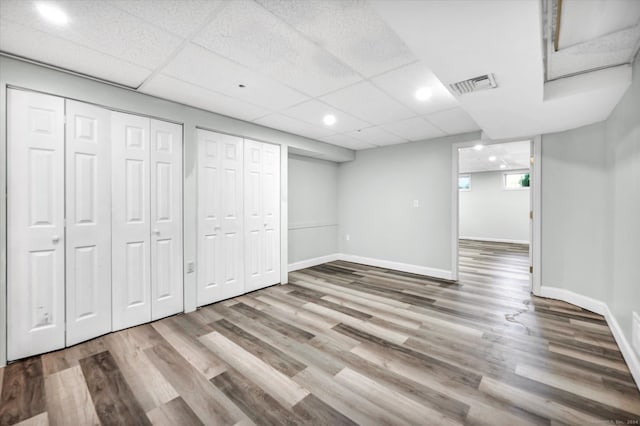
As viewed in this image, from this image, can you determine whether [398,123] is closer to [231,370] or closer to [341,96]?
[341,96]

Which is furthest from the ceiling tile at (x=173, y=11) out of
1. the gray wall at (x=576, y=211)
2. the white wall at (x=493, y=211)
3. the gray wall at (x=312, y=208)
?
the white wall at (x=493, y=211)

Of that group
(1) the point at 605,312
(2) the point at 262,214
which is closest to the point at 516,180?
(1) the point at 605,312

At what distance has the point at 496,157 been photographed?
6941 mm

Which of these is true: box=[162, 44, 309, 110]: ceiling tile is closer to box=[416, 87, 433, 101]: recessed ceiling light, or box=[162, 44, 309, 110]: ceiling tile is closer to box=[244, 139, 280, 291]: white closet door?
box=[244, 139, 280, 291]: white closet door

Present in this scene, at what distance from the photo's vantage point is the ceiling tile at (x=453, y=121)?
3.41 meters

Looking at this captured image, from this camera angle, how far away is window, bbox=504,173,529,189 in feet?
28.9

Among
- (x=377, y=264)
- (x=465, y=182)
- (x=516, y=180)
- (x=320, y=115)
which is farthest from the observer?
(x=465, y=182)

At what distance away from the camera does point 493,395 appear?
1795mm

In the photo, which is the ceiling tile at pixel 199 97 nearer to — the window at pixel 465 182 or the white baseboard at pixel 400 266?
the white baseboard at pixel 400 266

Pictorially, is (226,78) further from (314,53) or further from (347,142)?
(347,142)

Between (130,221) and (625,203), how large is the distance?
4.62m

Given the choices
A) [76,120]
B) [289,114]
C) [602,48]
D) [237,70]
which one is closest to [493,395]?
[602,48]

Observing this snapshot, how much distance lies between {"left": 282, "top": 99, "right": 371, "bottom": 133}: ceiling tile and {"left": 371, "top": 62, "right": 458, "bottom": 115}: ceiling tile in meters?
0.77

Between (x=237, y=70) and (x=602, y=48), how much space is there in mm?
2794
